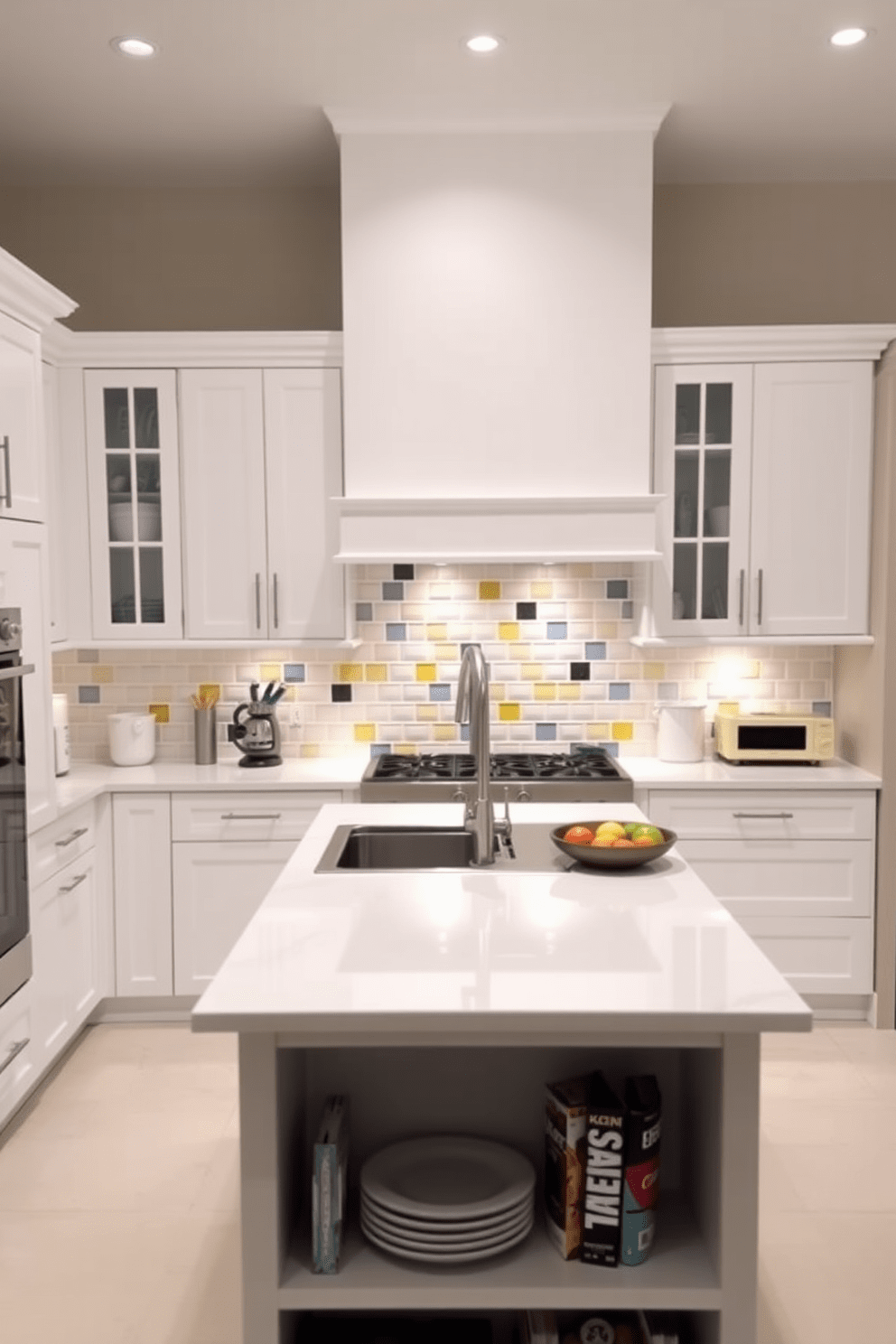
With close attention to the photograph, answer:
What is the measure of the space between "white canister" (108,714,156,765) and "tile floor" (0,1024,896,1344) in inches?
38.7

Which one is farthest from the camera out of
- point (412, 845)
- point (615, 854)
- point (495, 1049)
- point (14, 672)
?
point (14, 672)

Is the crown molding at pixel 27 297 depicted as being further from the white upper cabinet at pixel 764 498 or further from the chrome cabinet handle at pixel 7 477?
the white upper cabinet at pixel 764 498

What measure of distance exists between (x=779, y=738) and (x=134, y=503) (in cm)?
245

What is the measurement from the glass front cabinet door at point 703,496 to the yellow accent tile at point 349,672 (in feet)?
3.75

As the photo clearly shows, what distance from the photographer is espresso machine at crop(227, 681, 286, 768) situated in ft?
14.4

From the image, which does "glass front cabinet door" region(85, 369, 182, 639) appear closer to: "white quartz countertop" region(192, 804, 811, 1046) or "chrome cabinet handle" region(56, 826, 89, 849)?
"chrome cabinet handle" region(56, 826, 89, 849)

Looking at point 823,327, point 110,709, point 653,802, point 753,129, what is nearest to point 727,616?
point 653,802

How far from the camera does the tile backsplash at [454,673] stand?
454cm

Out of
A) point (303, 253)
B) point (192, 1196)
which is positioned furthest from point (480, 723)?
point (303, 253)

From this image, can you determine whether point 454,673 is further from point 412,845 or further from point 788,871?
point 412,845

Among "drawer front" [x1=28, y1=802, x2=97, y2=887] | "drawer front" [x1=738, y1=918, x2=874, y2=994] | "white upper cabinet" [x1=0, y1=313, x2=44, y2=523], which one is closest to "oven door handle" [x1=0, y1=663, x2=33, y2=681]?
"white upper cabinet" [x1=0, y1=313, x2=44, y2=523]

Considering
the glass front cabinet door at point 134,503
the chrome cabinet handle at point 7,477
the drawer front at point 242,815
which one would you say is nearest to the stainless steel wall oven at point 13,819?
the chrome cabinet handle at point 7,477

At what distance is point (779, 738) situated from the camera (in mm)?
4297

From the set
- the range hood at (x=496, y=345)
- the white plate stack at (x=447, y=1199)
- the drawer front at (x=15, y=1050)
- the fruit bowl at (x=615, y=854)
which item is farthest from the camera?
the range hood at (x=496, y=345)
